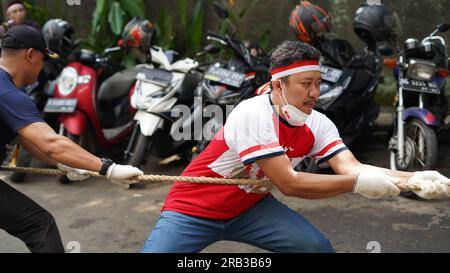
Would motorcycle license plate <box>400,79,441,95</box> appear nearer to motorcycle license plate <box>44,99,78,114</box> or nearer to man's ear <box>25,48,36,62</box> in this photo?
motorcycle license plate <box>44,99,78,114</box>

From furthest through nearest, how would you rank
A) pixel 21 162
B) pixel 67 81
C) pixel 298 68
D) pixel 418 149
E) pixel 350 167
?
pixel 67 81 → pixel 21 162 → pixel 418 149 → pixel 350 167 → pixel 298 68

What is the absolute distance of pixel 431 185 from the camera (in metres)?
2.65

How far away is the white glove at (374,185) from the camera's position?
2607 mm

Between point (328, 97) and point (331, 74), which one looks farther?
point (331, 74)

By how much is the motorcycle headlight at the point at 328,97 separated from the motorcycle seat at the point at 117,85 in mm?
2154

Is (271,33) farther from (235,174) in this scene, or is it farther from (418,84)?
(235,174)

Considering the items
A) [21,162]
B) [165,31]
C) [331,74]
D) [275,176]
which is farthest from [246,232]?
[165,31]

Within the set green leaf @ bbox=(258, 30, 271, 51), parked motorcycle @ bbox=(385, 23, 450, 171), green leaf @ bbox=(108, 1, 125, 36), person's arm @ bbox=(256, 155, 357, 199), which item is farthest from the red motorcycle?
person's arm @ bbox=(256, 155, 357, 199)

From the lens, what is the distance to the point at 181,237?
279 centimetres

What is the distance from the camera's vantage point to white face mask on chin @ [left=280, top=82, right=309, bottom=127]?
2.75 metres

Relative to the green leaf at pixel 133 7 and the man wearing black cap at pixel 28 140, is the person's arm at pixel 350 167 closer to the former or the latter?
the man wearing black cap at pixel 28 140

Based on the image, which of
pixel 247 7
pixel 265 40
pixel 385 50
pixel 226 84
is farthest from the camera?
pixel 247 7

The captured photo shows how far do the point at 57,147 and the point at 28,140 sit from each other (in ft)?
0.58

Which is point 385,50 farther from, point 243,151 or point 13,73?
point 13,73
